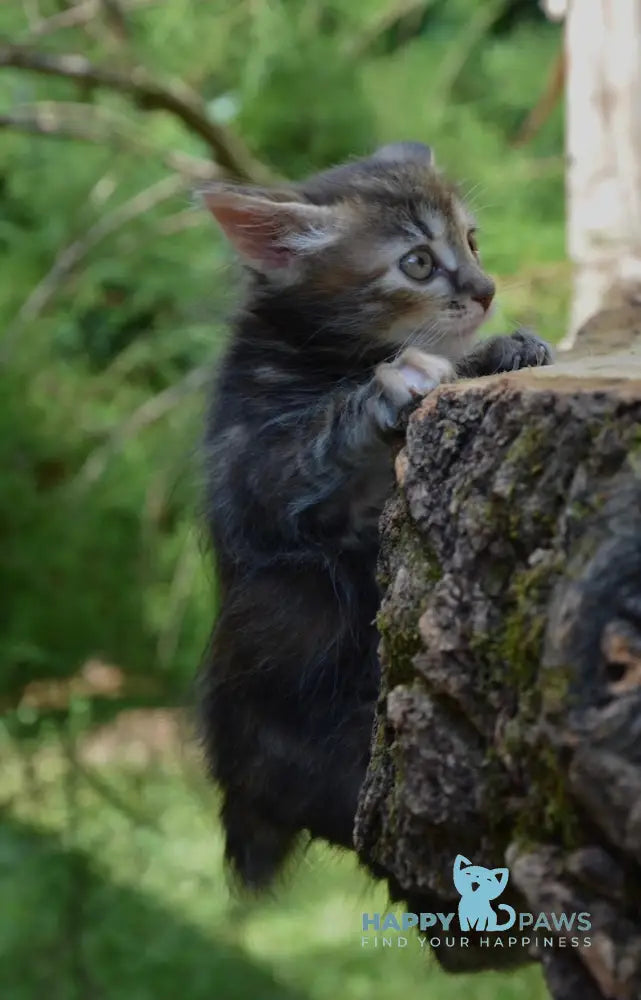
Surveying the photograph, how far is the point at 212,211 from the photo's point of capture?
73.1 inches

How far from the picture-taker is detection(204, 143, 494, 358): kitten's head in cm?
183

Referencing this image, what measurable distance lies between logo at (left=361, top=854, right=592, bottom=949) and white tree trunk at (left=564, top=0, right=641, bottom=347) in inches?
68.5

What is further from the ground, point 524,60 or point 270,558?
point 524,60

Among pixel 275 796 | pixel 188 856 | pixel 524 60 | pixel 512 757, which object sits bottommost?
pixel 188 856

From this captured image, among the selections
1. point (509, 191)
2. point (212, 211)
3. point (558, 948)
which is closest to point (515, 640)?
point (558, 948)

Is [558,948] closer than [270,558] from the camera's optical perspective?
Yes

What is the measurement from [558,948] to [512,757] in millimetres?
150

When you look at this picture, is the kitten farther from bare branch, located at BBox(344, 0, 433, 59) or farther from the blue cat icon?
bare branch, located at BBox(344, 0, 433, 59)

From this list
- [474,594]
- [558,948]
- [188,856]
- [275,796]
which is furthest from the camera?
[188,856]

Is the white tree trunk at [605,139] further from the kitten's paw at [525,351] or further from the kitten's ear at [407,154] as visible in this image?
the kitten's paw at [525,351]

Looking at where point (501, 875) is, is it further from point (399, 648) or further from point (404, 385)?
point (404, 385)

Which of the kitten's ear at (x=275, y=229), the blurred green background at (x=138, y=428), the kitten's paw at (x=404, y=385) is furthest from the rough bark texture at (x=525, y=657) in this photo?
A: the blurred green background at (x=138, y=428)

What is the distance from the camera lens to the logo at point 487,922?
0.88 m

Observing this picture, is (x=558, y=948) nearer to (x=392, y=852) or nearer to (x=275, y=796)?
(x=392, y=852)
